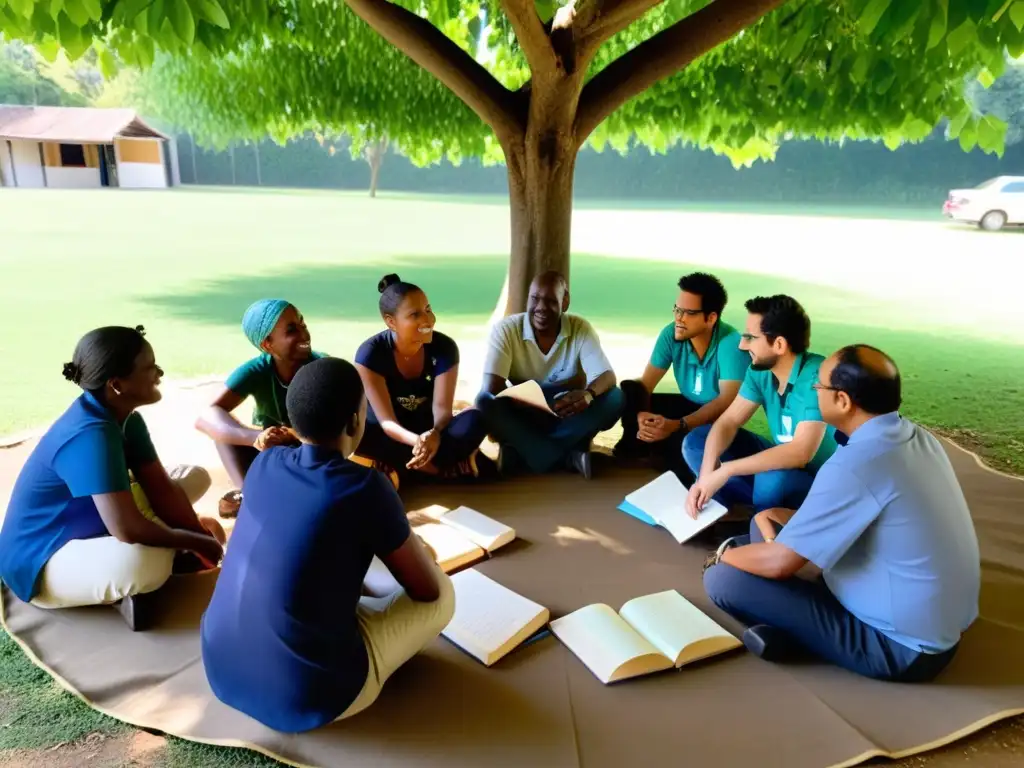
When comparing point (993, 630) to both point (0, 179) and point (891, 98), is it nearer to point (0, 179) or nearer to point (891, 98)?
point (891, 98)

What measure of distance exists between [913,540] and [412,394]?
2452mm

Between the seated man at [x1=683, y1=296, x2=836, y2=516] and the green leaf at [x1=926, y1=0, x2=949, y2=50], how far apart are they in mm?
1192

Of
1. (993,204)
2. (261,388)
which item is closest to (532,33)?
(261,388)

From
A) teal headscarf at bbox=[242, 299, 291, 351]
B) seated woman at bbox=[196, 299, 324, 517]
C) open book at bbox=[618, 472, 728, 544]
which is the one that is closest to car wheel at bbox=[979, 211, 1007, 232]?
open book at bbox=[618, 472, 728, 544]

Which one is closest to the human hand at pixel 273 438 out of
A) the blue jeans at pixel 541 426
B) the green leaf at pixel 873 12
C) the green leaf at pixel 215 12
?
the blue jeans at pixel 541 426

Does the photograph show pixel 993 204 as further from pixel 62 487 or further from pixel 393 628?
pixel 62 487

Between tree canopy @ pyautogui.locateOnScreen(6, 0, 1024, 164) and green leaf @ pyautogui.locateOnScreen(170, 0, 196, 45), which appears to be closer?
green leaf @ pyautogui.locateOnScreen(170, 0, 196, 45)

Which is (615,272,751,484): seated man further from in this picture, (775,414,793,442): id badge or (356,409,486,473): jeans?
(356,409,486,473): jeans

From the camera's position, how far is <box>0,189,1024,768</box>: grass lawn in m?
5.17


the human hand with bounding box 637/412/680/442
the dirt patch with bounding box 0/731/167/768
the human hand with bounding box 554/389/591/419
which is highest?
the human hand with bounding box 554/389/591/419

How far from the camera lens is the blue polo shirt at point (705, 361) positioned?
3592 millimetres

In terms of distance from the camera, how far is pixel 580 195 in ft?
98.1

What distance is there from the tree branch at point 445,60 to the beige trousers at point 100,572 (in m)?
3.08

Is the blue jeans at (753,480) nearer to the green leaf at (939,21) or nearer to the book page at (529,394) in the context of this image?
the book page at (529,394)
